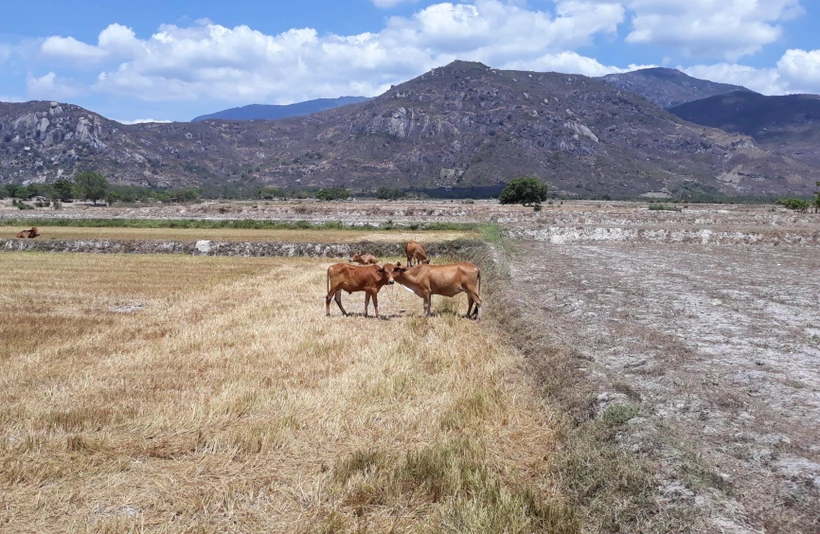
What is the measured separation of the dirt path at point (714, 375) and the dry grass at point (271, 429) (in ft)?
4.31

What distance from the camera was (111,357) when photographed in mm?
11297

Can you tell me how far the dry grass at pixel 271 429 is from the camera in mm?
5781

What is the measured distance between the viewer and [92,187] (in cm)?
12606

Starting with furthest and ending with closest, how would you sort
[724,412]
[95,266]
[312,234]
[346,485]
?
[312,234] < [95,266] < [724,412] < [346,485]

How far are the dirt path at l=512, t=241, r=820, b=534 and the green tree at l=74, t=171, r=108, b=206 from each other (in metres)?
126

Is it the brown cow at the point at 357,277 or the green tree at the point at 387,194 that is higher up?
the green tree at the point at 387,194

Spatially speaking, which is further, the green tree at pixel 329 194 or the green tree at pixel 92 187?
the green tree at pixel 329 194

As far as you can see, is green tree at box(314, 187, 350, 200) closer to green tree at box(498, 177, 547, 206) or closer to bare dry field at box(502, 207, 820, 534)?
green tree at box(498, 177, 547, 206)

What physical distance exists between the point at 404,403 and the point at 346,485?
257 cm

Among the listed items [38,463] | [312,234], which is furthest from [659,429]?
[312,234]

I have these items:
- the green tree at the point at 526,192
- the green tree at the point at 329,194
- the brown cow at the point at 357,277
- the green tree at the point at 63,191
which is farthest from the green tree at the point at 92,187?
the brown cow at the point at 357,277

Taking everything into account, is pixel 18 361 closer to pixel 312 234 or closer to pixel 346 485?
pixel 346 485

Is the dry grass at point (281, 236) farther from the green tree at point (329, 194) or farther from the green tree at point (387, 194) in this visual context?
the green tree at point (387, 194)

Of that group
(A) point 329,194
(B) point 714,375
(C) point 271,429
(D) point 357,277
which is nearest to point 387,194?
(A) point 329,194
